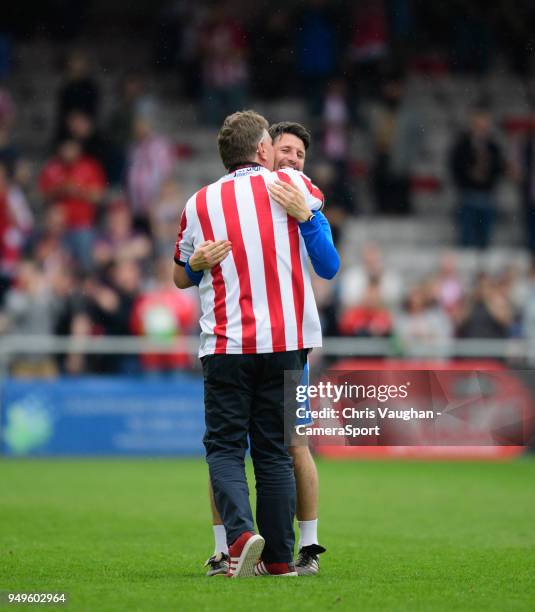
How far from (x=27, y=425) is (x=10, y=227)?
116 inches

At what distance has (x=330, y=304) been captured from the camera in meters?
A: 16.2

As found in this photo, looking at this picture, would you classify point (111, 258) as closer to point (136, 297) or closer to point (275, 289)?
point (136, 297)

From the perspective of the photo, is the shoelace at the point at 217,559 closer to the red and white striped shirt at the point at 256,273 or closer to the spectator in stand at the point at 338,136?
the red and white striped shirt at the point at 256,273

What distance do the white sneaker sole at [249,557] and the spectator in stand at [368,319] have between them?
9.56 m

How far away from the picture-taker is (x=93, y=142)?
60.4ft

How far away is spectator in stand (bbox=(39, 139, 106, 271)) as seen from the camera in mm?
17359

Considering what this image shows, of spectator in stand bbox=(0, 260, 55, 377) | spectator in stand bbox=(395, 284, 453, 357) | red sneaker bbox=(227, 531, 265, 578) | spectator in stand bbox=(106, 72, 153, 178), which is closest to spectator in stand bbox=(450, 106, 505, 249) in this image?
spectator in stand bbox=(395, 284, 453, 357)

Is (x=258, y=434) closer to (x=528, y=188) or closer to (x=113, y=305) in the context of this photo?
(x=113, y=305)

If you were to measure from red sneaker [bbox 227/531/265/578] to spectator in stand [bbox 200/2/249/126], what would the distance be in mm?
14072

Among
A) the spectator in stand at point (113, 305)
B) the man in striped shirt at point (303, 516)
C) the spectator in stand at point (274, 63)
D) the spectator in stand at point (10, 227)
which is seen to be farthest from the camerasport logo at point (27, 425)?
the man in striped shirt at point (303, 516)

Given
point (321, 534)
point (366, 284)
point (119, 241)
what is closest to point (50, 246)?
point (119, 241)

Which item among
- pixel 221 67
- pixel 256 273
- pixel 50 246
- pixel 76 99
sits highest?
pixel 221 67

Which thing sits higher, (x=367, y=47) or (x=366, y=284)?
(x=367, y=47)

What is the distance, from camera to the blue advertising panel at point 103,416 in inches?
594
